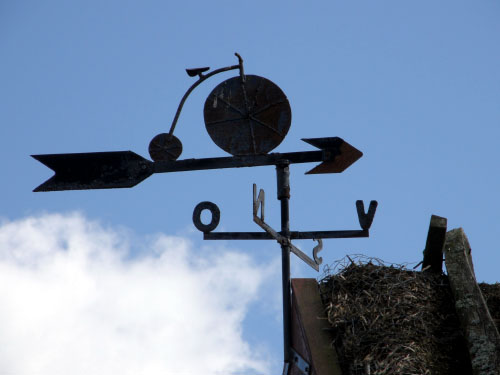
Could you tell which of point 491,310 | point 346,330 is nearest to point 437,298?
point 491,310

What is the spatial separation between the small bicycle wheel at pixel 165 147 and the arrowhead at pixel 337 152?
125 centimetres

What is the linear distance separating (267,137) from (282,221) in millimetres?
865

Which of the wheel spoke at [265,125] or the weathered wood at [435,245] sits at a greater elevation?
the wheel spoke at [265,125]

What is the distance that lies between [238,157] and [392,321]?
215cm

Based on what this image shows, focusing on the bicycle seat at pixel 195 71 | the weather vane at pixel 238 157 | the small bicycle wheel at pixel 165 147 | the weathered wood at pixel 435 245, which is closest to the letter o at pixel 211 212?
the weather vane at pixel 238 157

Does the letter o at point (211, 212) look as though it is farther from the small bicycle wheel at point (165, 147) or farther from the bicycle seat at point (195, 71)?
the bicycle seat at point (195, 71)

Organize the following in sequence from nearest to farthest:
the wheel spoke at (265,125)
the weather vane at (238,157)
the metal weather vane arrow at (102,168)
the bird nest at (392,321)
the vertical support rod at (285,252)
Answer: the bird nest at (392,321)
the vertical support rod at (285,252)
the weather vane at (238,157)
the wheel spoke at (265,125)
the metal weather vane arrow at (102,168)

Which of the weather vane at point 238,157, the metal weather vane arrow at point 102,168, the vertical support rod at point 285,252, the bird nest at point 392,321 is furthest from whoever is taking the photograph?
the metal weather vane arrow at point 102,168

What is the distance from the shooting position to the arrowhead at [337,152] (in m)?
5.97

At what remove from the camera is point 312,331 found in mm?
4926

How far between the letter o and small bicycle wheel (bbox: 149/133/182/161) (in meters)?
0.71

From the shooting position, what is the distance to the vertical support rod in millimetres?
5371

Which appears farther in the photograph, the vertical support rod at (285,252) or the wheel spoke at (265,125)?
the wheel spoke at (265,125)

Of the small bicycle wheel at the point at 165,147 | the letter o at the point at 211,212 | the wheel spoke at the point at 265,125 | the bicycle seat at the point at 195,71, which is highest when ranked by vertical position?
the bicycle seat at the point at 195,71
